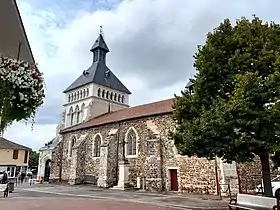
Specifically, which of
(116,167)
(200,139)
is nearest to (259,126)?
(200,139)

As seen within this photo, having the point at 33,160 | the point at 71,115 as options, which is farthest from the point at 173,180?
the point at 33,160

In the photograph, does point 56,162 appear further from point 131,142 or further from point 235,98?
point 235,98

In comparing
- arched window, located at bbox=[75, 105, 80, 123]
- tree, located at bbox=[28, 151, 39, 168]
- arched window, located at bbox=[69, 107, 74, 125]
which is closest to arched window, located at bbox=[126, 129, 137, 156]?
arched window, located at bbox=[75, 105, 80, 123]

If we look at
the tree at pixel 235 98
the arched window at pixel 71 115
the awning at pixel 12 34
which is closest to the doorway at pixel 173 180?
the tree at pixel 235 98

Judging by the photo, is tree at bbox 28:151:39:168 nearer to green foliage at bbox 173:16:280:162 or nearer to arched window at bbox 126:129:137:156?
arched window at bbox 126:129:137:156

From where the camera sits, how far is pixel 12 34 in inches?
157

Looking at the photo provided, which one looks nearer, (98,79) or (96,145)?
(96,145)

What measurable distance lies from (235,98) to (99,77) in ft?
108

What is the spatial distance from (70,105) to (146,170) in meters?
22.1

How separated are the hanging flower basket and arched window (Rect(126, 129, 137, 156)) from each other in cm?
2289

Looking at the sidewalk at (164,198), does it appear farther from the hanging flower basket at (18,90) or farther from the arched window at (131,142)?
the hanging flower basket at (18,90)

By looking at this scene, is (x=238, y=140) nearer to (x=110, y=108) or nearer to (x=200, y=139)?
(x=200, y=139)

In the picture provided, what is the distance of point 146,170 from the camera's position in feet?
81.7

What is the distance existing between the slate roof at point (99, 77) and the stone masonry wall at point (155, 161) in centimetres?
1206
